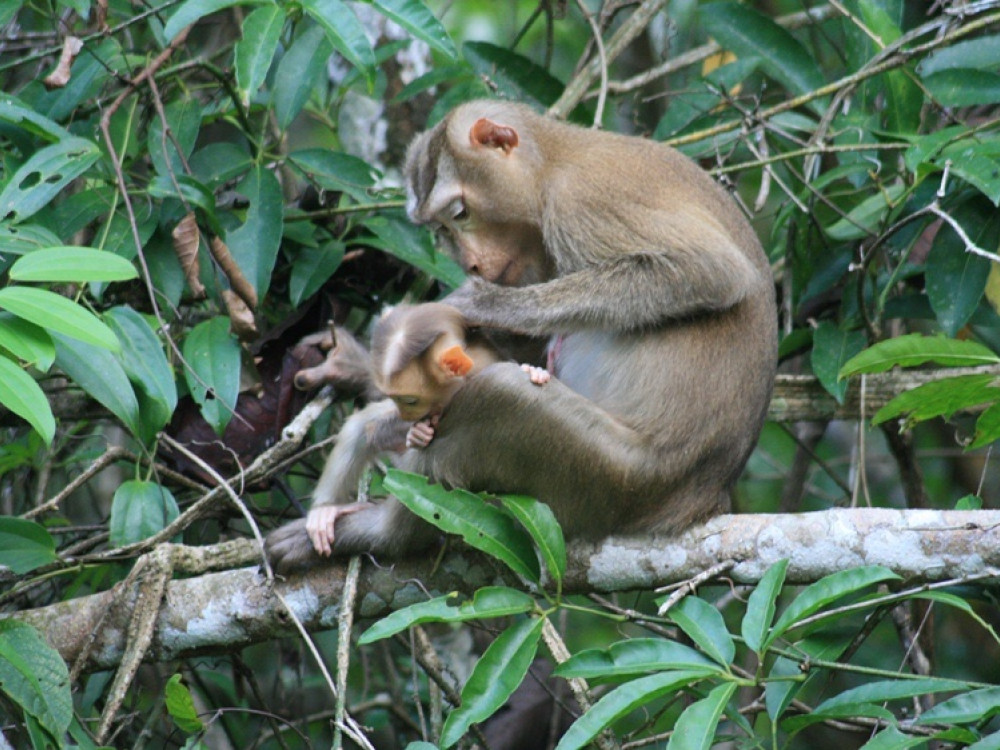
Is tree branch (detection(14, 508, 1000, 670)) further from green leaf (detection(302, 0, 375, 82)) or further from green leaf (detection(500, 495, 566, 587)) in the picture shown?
green leaf (detection(302, 0, 375, 82))

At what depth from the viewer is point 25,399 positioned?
3.13 meters

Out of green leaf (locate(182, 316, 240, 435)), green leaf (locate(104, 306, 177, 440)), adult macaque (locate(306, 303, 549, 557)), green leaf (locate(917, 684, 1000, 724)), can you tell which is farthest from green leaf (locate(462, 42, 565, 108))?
green leaf (locate(917, 684, 1000, 724))

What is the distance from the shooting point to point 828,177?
5.21m

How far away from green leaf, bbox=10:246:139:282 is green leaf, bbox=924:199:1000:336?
3286 millimetres

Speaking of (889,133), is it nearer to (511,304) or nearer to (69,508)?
(511,304)

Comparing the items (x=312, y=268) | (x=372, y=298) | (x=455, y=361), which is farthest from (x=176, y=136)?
(x=455, y=361)

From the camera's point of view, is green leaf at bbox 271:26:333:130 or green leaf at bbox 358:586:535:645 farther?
green leaf at bbox 271:26:333:130

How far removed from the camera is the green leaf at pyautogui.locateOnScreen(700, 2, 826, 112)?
577 cm

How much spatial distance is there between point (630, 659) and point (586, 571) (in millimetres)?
782

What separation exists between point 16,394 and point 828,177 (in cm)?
368

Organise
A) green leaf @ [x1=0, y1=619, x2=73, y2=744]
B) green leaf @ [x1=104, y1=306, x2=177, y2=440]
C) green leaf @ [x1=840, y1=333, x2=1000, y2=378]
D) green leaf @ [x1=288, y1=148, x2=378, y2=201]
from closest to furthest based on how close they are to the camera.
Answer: green leaf @ [x1=0, y1=619, x2=73, y2=744]
green leaf @ [x1=840, y1=333, x2=1000, y2=378]
green leaf @ [x1=104, y1=306, x2=177, y2=440]
green leaf @ [x1=288, y1=148, x2=378, y2=201]

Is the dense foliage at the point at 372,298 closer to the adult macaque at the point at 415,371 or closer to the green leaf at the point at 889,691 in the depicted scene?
the green leaf at the point at 889,691

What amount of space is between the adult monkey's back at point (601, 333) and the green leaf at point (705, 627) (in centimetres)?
56

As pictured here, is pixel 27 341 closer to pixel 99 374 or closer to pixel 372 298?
pixel 99 374
